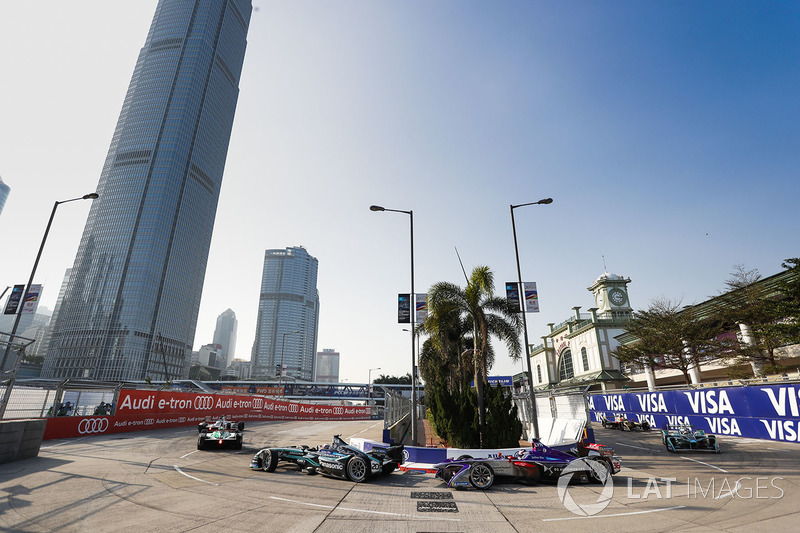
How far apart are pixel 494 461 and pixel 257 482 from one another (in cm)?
716

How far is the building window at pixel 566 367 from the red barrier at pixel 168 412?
144 feet

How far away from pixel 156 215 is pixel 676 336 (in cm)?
15914

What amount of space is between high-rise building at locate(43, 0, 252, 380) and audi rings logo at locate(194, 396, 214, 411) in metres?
124

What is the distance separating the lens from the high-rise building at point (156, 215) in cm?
13325

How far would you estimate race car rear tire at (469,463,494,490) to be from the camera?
11133mm

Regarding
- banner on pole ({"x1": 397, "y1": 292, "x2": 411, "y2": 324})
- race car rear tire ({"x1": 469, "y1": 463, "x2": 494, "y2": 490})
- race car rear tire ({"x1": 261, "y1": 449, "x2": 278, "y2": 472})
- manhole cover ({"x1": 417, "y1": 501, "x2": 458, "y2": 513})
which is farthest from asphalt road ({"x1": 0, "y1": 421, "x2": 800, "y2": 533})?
banner on pole ({"x1": 397, "y1": 292, "x2": 411, "y2": 324})

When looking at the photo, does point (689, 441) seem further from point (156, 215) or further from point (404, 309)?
point (156, 215)

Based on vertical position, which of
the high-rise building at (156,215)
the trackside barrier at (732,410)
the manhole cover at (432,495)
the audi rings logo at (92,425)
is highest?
the high-rise building at (156,215)

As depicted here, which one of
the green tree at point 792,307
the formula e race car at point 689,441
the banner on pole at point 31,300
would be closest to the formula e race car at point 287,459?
the formula e race car at point 689,441

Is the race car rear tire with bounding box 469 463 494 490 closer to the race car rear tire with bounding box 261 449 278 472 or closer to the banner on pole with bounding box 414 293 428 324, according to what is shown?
the race car rear tire with bounding box 261 449 278 472

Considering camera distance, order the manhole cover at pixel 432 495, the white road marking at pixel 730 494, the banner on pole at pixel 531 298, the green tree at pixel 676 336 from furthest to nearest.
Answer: the green tree at pixel 676 336 → the banner on pole at pixel 531 298 → the manhole cover at pixel 432 495 → the white road marking at pixel 730 494

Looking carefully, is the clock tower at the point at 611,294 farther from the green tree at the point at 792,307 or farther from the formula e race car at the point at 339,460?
the formula e race car at the point at 339,460

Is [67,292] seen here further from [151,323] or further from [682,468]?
[682,468]

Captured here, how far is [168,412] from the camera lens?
91.4 feet
